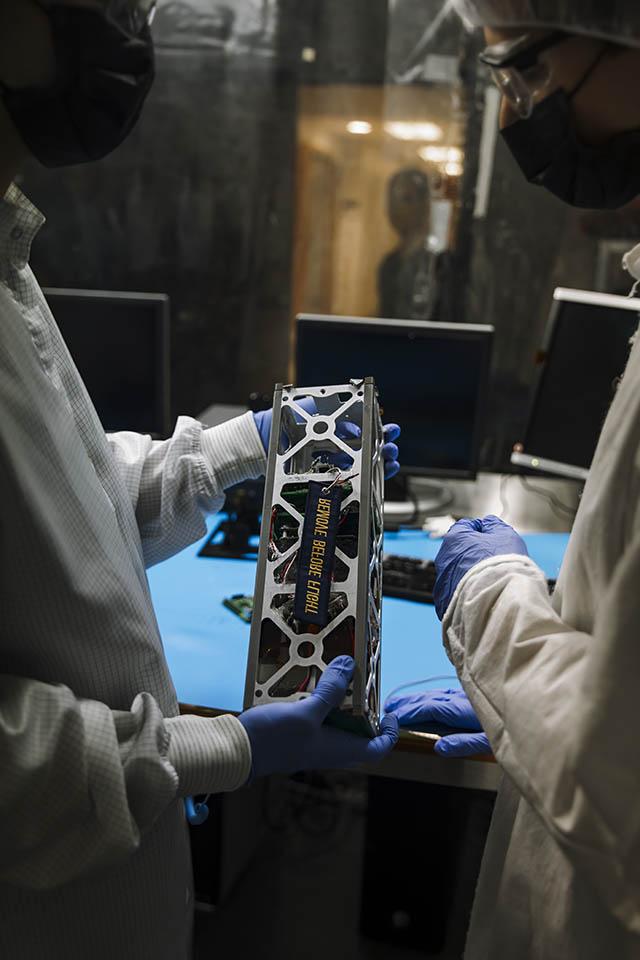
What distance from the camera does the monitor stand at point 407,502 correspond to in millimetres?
2107

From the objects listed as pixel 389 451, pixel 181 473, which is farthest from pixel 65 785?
pixel 389 451

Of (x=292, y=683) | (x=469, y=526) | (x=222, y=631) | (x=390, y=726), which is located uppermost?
(x=469, y=526)

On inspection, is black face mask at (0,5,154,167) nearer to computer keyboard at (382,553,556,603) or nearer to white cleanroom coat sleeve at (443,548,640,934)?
white cleanroom coat sleeve at (443,548,640,934)

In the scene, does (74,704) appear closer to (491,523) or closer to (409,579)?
(491,523)

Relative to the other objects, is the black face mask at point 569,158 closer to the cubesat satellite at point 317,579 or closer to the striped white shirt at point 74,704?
the cubesat satellite at point 317,579

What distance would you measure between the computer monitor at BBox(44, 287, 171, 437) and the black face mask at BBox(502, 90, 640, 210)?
1.25 m

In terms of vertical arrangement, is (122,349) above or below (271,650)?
above

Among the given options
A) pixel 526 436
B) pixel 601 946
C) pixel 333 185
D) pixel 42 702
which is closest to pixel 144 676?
pixel 42 702

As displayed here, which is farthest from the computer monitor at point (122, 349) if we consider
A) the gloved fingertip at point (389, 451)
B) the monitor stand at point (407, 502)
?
the gloved fingertip at point (389, 451)

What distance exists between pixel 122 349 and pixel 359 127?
65.8 inches

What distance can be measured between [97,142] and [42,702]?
636 mm

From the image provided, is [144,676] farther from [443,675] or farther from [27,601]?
[443,675]

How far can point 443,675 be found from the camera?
1.40m

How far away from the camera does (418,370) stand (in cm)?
201
